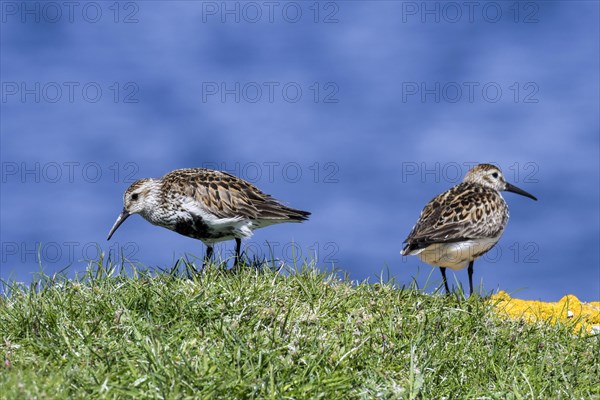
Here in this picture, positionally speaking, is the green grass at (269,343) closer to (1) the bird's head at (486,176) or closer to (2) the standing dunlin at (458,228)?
(2) the standing dunlin at (458,228)

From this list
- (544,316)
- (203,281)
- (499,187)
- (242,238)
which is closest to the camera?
(203,281)

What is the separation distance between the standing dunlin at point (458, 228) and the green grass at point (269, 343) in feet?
7.32

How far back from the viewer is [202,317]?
896cm

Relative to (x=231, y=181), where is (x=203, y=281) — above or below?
below

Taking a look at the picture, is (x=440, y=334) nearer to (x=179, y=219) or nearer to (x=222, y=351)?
(x=222, y=351)

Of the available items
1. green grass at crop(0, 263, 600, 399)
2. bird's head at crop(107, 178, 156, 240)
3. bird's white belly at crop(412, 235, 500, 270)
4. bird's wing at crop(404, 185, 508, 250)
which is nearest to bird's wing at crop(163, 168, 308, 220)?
bird's head at crop(107, 178, 156, 240)

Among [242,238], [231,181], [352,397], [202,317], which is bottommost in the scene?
[352,397]

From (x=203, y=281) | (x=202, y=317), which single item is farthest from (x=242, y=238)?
(x=202, y=317)

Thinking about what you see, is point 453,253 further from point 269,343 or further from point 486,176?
point 269,343

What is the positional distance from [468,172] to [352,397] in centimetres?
794

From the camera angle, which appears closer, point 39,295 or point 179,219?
point 39,295

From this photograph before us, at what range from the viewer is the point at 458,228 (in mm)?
12844

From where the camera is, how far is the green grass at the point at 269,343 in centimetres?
759

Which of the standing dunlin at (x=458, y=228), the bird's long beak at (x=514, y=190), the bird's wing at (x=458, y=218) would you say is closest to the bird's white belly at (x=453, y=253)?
the standing dunlin at (x=458, y=228)
